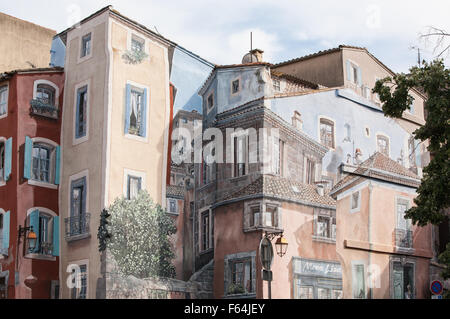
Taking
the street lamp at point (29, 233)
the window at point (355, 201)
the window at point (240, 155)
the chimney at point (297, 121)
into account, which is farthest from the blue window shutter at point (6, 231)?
the window at point (355, 201)

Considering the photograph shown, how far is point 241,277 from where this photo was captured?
77.7 ft

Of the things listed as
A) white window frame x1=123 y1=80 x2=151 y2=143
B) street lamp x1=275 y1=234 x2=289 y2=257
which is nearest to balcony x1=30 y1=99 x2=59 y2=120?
white window frame x1=123 y1=80 x2=151 y2=143

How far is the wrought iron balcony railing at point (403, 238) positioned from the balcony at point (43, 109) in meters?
12.2

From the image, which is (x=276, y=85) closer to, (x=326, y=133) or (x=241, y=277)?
(x=326, y=133)

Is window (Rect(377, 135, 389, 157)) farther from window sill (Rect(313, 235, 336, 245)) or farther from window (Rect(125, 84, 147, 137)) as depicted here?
window (Rect(125, 84, 147, 137))

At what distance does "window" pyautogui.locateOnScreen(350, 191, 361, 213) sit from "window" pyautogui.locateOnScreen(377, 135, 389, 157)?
2.16 m

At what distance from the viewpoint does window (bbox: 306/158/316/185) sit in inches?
997

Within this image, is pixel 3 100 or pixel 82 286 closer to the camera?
pixel 82 286

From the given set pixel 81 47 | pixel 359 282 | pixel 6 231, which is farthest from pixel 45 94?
pixel 359 282

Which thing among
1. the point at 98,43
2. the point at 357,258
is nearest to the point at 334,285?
the point at 357,258

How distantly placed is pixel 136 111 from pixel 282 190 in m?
5.19

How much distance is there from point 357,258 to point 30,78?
1215 cm

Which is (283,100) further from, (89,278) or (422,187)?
(89,278)

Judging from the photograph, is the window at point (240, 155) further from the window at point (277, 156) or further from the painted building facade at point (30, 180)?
the painted building facade at point (30, 180)
